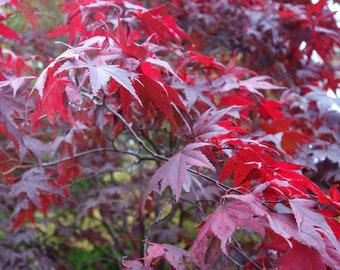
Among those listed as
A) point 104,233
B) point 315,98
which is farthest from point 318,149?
point 104,233

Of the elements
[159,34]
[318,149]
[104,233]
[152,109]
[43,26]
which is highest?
[159,34]

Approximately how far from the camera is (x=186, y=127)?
5.09 ft

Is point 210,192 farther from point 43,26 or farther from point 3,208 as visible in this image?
point 43,26

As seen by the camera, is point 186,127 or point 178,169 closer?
point 178,169

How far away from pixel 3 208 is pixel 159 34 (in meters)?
0.91

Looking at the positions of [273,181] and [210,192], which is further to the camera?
[210,192]

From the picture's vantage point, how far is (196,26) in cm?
240

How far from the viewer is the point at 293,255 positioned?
34.4 inches

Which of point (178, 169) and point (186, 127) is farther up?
point (178, 169)

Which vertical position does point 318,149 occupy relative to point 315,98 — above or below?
below

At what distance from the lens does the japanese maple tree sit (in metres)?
0.96

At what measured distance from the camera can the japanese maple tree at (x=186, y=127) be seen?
0.96 m

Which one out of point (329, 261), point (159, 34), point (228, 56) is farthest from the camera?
point (228, 56)

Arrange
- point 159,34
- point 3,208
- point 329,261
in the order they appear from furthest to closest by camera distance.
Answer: point 3,208 → point 159,34 → point 329,261
